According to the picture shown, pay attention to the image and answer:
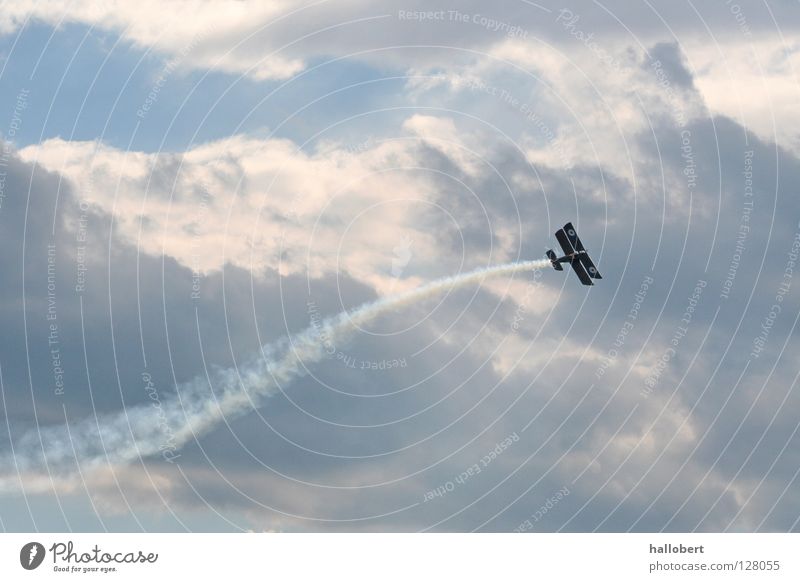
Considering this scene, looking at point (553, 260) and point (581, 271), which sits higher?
point (553, 260)

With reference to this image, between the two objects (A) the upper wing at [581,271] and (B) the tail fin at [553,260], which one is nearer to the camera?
(B) the tail fin at [553,260]

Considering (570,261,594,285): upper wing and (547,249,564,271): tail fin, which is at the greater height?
(547,249,564,271): tail fin

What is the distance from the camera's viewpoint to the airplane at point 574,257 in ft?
554

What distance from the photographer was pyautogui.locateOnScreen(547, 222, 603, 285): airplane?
169 m

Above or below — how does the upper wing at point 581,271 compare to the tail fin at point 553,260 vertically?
below

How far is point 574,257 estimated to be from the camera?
554 feet

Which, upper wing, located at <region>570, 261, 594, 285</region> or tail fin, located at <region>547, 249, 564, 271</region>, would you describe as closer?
tail fin, located at <region>547, 249, 564, 271</region>

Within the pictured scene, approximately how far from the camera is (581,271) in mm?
169250
